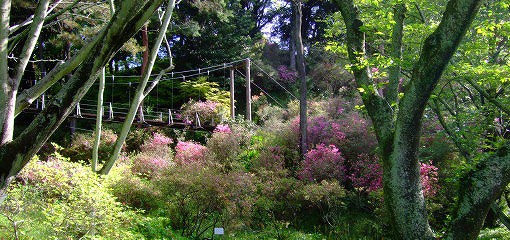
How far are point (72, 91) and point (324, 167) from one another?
660 centimetres

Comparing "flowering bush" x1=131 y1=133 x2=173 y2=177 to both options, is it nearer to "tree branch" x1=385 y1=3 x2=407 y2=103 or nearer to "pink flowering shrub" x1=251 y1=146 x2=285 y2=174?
"pink flowering shrub" x1=251 y1=146 x2=285 y2=174

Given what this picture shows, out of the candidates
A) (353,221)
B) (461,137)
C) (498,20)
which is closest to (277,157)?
(353,221)

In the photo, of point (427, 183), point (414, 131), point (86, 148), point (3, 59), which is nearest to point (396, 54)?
point (414, 131)

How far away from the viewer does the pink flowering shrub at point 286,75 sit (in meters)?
17.7

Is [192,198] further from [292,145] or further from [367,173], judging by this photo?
[292,145]

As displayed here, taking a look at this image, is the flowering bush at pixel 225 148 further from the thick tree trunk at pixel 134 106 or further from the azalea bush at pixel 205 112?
the thick tree trunk at pixel 134 106

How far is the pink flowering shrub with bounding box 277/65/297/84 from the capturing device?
1765 centimetres

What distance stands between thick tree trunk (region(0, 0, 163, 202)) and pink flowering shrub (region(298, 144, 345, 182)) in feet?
21.1

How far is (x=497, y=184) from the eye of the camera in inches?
114

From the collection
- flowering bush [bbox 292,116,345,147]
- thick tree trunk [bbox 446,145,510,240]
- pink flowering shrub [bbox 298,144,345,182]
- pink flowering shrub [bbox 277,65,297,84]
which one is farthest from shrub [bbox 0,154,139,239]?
pink flowering shrub [bbox 277,65,297,84]

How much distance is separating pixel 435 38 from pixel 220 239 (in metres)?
4.30

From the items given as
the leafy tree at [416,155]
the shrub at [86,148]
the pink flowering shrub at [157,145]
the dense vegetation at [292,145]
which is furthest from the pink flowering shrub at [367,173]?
the shrub at [86,148]

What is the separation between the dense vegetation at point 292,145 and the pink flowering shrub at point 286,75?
3191mm

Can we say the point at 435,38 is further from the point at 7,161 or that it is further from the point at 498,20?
the point at 498,20
